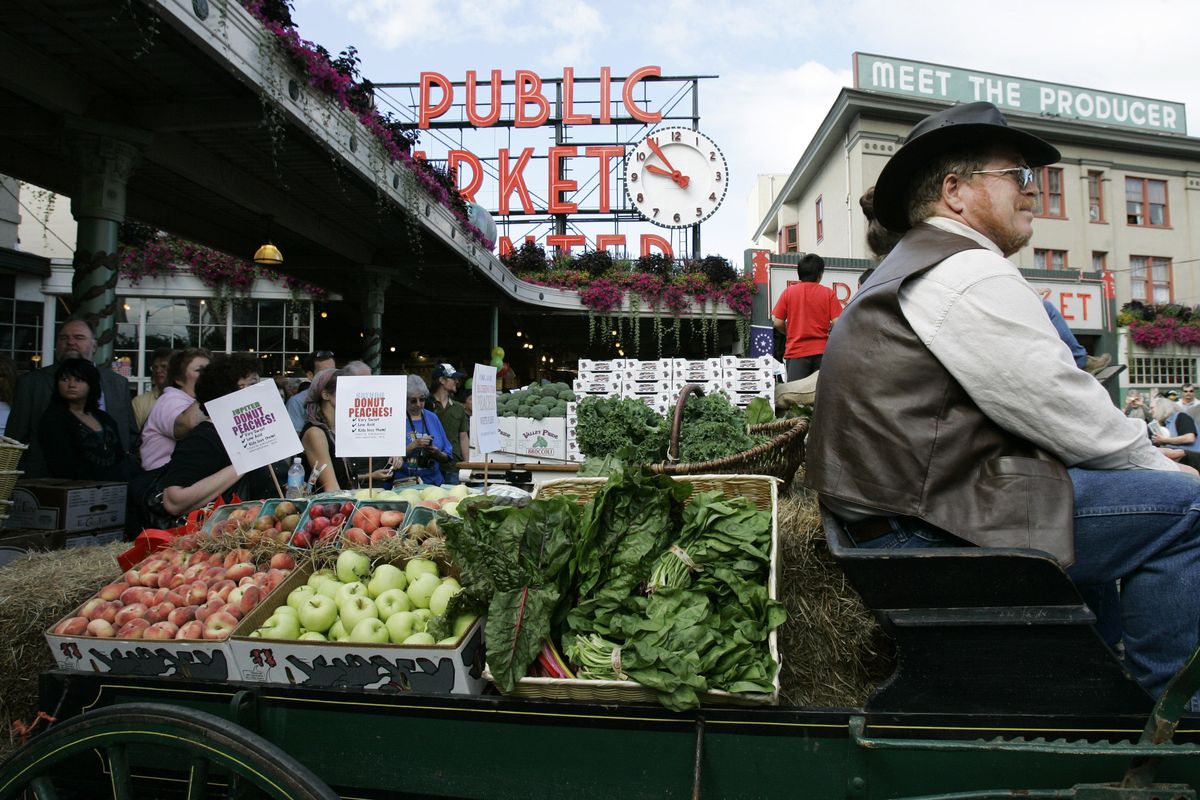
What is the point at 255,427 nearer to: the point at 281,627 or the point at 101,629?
the point at 101,629

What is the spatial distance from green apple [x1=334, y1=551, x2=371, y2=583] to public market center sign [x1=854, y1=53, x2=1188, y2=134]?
23.8 meters

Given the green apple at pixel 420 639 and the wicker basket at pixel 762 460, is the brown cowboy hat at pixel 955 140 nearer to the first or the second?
the wicker basket at pixel 762 460

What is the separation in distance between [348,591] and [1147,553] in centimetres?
226

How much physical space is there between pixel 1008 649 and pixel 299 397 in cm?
679

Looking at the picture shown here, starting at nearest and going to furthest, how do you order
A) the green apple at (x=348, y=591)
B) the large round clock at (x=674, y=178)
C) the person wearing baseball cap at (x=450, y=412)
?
the green apple at (x=348, y=591), the person wearing baseball cap at (x=450, y=412), the large round clock at (x=674, y=178)

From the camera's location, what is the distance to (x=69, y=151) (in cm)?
664

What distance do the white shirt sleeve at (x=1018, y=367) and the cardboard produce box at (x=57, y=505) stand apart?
183 inches

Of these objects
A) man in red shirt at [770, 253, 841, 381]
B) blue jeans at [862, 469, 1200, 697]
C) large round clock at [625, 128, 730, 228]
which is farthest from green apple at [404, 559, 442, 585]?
large round clock at [625, 128, 730, 228]

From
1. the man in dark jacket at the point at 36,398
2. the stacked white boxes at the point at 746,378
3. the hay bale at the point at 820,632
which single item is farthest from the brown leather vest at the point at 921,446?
the man in dark jacket at the point at 36,398

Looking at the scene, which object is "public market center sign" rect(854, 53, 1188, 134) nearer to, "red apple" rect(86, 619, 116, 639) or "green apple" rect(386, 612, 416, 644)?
"green apple" rect(386, 612, 416, 644)

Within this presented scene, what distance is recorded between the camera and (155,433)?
16.5ft

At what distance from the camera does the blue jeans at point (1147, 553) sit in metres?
1.66

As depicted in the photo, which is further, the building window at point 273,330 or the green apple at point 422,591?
the building window at point 273,330

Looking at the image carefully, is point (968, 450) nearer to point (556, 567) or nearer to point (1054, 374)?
point (1054, 374)
